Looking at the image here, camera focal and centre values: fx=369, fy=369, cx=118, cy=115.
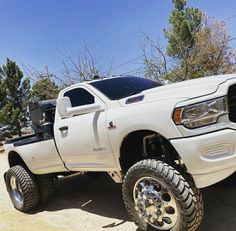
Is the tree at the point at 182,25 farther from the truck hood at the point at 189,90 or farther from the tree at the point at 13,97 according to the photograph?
the truck hood at the point at 189,90

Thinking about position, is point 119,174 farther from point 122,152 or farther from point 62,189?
point 62,189

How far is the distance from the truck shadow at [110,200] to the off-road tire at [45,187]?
162mm

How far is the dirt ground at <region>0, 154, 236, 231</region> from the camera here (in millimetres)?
4723

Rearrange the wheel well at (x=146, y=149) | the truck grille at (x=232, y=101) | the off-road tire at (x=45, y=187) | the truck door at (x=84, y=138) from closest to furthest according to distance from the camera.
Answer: the truck grille at (x=232, y=101) → the wheel well at (x=146, y=149) → the truck door at (x=84, y=138) → the off-road tire at (x=45, y=187)

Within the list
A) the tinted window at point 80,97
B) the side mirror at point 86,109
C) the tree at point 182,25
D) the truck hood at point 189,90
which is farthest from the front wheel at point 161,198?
the tree at point 182,25

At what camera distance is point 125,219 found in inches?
200

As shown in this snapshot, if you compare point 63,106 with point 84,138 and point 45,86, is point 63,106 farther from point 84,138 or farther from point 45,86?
point 45,86

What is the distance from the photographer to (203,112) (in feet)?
11.6

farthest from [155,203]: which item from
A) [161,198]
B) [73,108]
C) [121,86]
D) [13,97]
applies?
[13,97]

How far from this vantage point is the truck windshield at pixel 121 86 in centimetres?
491

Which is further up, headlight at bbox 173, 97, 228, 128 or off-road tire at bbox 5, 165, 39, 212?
headlight at bbox 173, 97, 228, 128

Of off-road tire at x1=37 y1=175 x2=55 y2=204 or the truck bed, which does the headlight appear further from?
off-road tire at x1=37 y1=175 x2=55 y2=204

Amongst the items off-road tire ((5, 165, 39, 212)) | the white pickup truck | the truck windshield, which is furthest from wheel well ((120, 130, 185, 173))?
off-road tire ((5, 165, 39, 212))

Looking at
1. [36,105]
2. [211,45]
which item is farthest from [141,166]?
[211,45]
